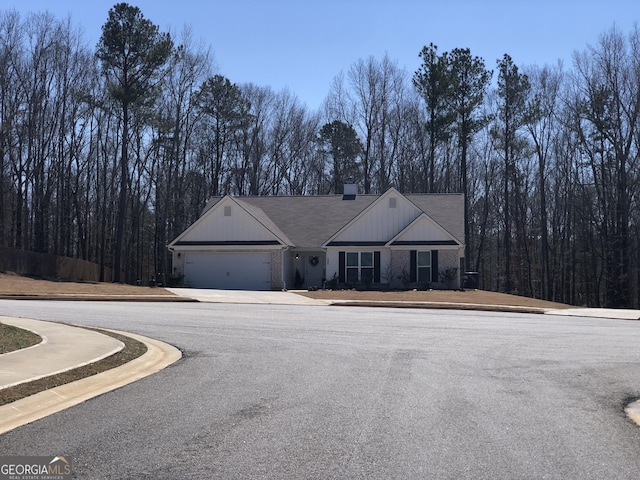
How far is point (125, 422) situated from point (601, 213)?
50077 mm

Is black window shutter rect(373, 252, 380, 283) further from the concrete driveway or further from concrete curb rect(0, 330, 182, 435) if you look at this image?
concrete curb rect(0, 330, 182, 435)

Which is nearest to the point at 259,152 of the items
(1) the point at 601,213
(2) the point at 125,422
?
(1) the point at 601,213

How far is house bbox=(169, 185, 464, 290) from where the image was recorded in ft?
134

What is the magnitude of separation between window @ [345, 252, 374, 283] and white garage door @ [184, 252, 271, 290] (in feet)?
15.1

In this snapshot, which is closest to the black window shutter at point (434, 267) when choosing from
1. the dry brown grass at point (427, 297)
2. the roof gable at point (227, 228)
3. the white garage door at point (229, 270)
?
the dry brown grass at point (427, 297)

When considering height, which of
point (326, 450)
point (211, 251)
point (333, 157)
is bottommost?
point (326, 450)

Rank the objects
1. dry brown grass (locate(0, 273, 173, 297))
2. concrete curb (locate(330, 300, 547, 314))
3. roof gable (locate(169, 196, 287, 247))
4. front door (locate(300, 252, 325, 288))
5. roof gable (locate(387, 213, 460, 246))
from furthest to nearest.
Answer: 1. front door (locate(300, 252, 325, 288))
2. roof gable (locate(169, 196, 287, 247))
3. roof gable (locate(387, 213, 460, 246))
4. dry brown grass (locate(0, 273, 173, 297))
5. concrete curb (locate(330, 300, 547, 314))

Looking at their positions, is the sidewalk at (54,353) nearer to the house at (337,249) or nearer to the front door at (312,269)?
the house at (337,249)

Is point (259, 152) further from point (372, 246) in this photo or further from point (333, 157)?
point (372, 246)

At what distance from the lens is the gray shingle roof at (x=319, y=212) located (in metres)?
43.9

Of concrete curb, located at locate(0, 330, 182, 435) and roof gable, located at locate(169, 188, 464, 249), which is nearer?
concrete curb, located at locate(0, 330, 182, 435)

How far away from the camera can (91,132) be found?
58.7 metres

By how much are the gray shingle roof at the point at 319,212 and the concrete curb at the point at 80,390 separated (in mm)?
30051

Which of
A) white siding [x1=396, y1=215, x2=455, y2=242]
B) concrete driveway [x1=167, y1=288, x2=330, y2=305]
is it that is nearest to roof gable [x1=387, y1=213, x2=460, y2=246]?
white siding [x1=396, y1=215, x2=455, y2=242]
